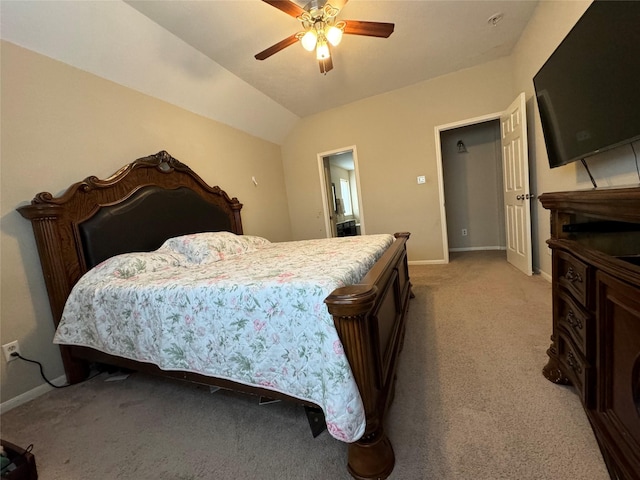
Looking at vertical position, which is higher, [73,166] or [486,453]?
[73,166]

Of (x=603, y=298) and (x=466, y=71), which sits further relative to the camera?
(x=466, y=71)

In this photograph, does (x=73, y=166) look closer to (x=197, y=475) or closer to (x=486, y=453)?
(x=197, y=475)

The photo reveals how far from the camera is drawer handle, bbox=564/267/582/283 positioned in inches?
41.8

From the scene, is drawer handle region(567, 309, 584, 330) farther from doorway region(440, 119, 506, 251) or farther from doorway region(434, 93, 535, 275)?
doorway region(440, 119, 506, 251)

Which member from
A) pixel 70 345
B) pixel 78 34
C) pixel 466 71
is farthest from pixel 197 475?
pixel 466 71

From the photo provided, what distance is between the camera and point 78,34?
196 cm

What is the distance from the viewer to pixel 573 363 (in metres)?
1.16

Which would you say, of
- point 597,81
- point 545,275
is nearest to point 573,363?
point 597,81

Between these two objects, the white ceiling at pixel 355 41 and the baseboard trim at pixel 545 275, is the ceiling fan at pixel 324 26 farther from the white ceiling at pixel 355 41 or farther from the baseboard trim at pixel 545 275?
the baseboard trim at pixel 545 275

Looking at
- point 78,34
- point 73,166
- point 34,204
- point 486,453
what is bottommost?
point 486,453

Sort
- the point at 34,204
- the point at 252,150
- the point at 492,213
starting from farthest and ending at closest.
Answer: the point at 492,213 → the point at 252,150 → the point at 34,204

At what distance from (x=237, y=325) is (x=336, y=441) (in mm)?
651

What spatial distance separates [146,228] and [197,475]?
1925mm

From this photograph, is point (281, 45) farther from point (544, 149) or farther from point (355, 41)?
point (544, 149)
